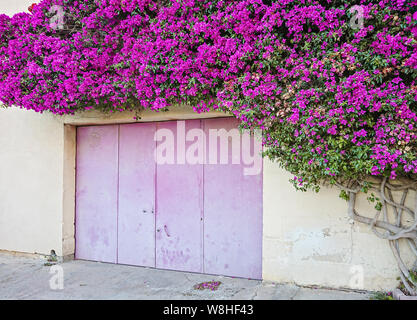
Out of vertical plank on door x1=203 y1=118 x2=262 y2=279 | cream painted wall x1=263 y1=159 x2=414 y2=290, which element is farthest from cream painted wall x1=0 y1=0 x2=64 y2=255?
cream painted wall x1=263 y1=159 x2=414 y2=290

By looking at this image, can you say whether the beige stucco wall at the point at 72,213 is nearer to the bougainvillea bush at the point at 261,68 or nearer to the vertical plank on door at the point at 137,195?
the vertical plank on door at the point at 137,195

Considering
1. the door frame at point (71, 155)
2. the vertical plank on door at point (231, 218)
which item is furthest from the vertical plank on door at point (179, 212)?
the door frame at point (71, 155)

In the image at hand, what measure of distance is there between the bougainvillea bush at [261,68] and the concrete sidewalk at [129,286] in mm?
1360

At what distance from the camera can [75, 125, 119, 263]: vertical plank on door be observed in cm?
569

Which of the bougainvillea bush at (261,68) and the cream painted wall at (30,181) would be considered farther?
the cream painted wall at (30,181)

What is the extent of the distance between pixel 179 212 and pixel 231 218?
823 millimetres

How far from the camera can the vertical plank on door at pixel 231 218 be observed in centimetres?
479

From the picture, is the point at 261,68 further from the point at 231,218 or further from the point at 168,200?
the point at 168,200

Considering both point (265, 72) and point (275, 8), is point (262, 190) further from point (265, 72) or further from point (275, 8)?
point (275, 8)

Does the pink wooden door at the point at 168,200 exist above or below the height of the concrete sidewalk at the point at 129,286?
above

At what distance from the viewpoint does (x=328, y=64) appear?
335cm

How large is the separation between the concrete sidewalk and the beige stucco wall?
0.78 feet

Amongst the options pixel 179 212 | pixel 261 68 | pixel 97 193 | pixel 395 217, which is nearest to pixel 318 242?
pixel 395 217

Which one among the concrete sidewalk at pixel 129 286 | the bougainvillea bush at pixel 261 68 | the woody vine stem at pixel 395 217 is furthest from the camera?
the concrete sidewalk at pixel 129 286
